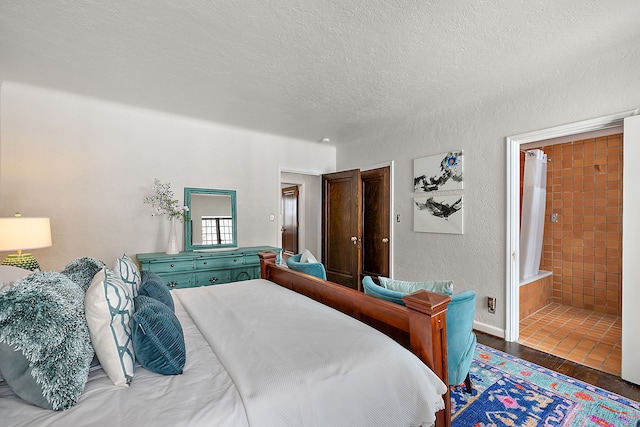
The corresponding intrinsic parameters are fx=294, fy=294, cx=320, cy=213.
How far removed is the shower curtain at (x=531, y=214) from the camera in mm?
3793

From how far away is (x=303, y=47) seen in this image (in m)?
2.20

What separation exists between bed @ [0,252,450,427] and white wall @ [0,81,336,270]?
225 cm

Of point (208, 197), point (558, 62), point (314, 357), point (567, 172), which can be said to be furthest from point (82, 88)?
point (567, 172)

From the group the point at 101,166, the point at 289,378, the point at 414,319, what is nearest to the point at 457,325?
the point at 414,319

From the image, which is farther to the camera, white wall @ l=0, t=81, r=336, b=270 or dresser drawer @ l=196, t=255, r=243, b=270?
dresser drawer @ l=196, t=255, r=243, b=270

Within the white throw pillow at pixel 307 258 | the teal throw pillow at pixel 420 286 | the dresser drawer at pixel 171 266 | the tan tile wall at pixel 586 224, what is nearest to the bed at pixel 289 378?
the teal throw pillow at pixel 420 286

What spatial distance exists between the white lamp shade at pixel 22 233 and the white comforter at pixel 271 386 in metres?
1.79

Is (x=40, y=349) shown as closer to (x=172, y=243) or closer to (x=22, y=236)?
(x=22, y=236)

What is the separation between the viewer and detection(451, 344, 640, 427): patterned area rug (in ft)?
5.87

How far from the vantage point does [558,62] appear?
237cm

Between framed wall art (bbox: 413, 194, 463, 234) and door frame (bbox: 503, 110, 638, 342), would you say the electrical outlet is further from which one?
framed wall art (bbox: 413, 194, 463, 234)

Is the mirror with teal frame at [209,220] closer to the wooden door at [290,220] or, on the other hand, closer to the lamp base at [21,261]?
the lamp base at [21,261]

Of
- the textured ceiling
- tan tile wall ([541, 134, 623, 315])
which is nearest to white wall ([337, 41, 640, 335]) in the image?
the textured ceiling

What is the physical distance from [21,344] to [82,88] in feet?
9.68
